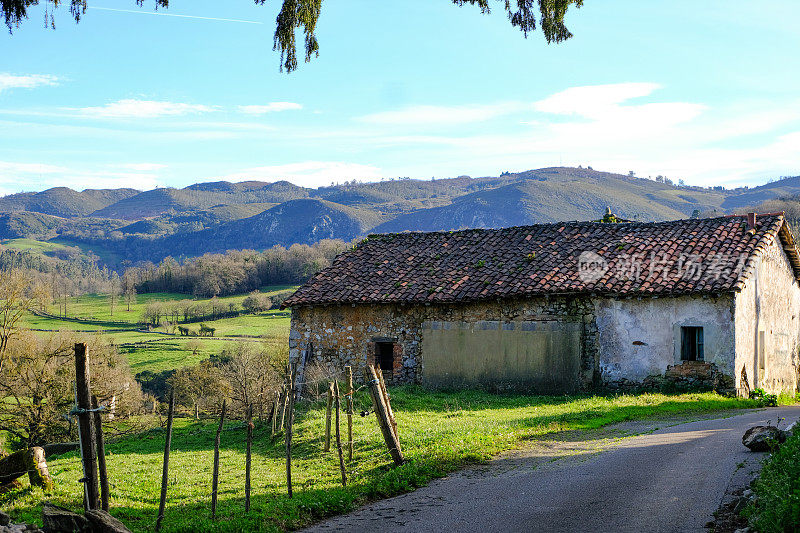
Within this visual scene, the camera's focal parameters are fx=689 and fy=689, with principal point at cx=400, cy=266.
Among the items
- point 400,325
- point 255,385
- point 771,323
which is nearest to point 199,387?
point 255,385

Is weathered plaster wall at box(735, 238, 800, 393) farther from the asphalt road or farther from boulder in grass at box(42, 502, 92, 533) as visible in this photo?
boulder in grass at box(42, 502, 92, 533)

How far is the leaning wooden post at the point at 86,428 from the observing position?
7910 millimetres

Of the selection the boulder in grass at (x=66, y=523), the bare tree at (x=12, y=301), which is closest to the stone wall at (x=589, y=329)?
the bare tree at (x=12, y=301)

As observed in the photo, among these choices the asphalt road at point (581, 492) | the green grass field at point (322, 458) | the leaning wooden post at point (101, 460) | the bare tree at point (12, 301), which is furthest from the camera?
the bare tree at point (12, 301)

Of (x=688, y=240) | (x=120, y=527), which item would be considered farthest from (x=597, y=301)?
(x=120, y=527)

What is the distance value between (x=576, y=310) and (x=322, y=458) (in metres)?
10.1

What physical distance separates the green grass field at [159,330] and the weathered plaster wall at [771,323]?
21.1m

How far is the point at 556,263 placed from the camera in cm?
2206

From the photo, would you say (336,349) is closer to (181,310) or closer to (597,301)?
(597,301)

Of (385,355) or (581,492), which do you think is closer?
(581,492)

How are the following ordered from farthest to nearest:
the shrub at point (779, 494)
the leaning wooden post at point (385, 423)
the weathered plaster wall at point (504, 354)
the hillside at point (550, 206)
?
the hillside at point (550, 206)
the weathered plaster wall at point (504, 354)
the leaning wooden post at point (385, 423)
the shrub at point (779, 494)

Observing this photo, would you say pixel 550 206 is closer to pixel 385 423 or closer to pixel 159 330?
pixel 159 330

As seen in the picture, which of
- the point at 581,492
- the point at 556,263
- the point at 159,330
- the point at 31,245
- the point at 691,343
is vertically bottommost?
the point at 159,330

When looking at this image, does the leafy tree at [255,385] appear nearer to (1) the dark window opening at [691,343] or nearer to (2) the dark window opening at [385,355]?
(2) the dark window opening at [385,355]
